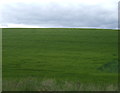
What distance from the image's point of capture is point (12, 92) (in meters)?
5.36

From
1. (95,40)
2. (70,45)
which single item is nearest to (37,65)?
(70,45)

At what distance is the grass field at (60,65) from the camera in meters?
5.64

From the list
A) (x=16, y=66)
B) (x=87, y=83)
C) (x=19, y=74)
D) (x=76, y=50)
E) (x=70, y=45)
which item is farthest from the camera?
(x=70, y=45)

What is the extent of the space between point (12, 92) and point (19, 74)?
43.4 inches

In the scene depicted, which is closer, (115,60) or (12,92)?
(12,92)

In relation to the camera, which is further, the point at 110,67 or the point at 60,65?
the point at 60,65

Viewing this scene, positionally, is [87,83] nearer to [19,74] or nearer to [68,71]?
[68,71]

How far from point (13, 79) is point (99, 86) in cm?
200

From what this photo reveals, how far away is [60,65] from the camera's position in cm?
717

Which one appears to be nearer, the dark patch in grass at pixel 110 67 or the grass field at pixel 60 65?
the grass field at pixel 60 65

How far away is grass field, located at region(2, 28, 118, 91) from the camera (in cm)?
564

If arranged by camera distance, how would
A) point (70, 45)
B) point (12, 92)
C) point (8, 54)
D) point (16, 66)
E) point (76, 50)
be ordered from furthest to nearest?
→ point (70, 45) < point (76, 50) < point (8, 54) < point (16, 66) < point (12, 92)

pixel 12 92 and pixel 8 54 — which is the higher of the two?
pixel 8 54

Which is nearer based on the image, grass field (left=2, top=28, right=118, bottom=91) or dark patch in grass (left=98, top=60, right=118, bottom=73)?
grass field (left=2, top=28, right=118, bottom=91)
